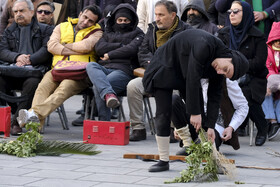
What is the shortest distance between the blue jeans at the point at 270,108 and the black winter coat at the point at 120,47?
1.88m

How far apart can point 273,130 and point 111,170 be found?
355cm

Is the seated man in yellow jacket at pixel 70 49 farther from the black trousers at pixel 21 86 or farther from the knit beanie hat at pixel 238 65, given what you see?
the knit beanie hat at pixel 238 65

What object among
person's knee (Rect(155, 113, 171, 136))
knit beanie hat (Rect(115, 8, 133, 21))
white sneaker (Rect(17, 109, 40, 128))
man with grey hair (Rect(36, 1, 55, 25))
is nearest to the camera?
person's knee (Rect(155, 113, 171, 136))

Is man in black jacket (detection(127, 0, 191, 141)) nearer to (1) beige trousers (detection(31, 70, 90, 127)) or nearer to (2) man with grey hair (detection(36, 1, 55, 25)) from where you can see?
(1) beige trousers (detection(31, 70, 90, 127))

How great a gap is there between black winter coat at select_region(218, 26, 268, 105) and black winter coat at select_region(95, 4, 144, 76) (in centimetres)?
148

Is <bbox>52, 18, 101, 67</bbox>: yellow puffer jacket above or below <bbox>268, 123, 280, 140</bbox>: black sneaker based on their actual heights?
above

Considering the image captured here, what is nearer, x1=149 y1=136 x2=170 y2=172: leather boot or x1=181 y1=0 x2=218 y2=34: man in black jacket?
x1=149 y1=136 x2=170 y2=172: leather boot

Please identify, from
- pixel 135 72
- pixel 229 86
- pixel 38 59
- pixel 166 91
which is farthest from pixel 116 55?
pixel 166 91

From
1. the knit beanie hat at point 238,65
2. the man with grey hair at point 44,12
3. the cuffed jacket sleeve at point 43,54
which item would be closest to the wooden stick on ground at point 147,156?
the knit beanie hat at point 238,65

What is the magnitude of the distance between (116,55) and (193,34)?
3.35m

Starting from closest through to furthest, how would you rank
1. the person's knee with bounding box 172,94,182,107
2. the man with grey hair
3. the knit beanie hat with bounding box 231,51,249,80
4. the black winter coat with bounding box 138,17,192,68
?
the knit beanie hat with bounding box 231,51,249,80 → the person's knee with bounding box 172,94,182,107 → the black winter coat with bounding box 138,17,192,68 → the man with grey hair

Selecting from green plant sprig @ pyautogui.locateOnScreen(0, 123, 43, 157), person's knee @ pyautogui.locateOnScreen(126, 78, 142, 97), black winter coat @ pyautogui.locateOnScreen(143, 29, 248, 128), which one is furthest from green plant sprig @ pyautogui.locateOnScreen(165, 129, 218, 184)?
person's knee @ pyautogui.locateOnScreen(126, 78, 142, 97)

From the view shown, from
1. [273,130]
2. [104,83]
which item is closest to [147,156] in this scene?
[104,83]

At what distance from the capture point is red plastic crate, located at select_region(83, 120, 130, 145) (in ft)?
28.1
